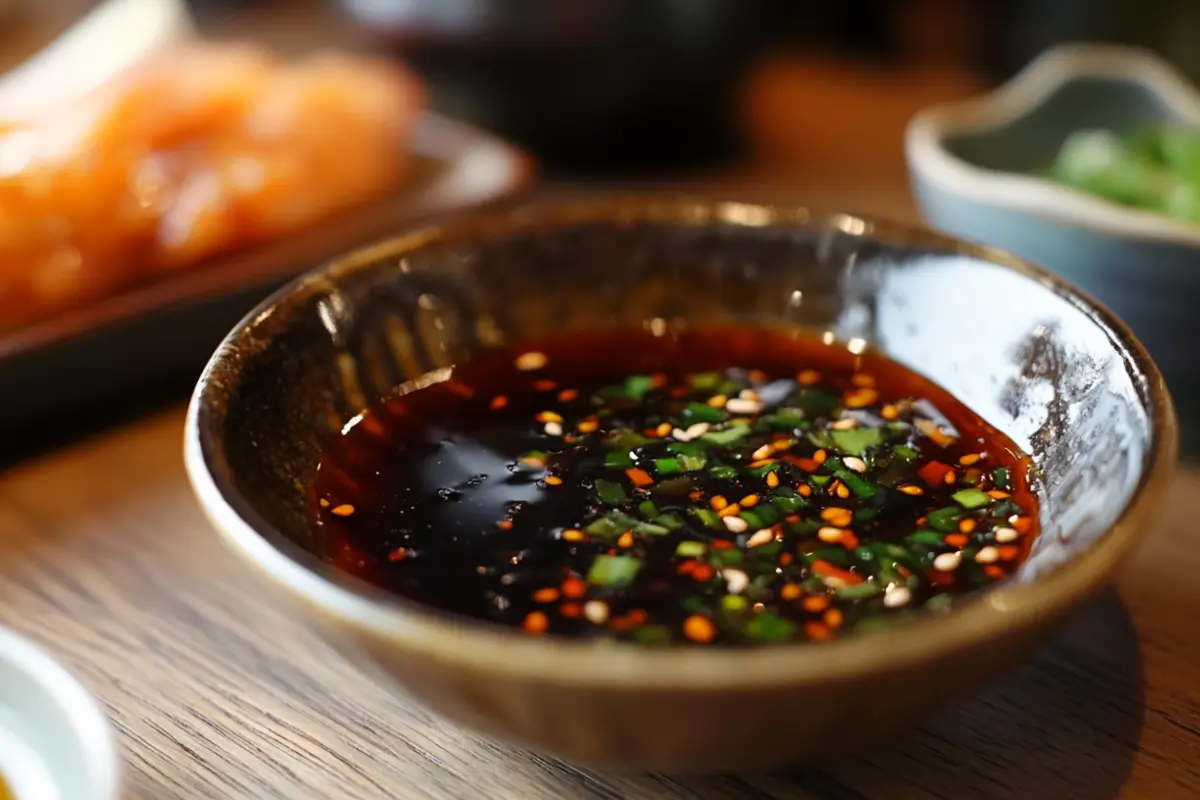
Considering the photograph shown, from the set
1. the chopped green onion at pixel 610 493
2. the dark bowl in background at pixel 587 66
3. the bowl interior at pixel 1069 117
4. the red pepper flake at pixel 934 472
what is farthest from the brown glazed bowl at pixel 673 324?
the dark bowl in background at pixel 587 66

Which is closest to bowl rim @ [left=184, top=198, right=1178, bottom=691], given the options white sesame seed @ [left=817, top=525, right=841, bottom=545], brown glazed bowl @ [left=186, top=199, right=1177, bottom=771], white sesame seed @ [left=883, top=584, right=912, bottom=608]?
brown glazed bowl @ [left=186, top=199, right=1177, bottom=771]

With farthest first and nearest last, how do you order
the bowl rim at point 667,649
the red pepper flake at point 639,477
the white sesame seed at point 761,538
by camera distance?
the red pepper flake at point 639,477
the white sesame seed at point 761,538
the bowl rim at point 667,649

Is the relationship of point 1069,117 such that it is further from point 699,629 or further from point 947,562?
point 699,629

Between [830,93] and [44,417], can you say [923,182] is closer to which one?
[44,417]

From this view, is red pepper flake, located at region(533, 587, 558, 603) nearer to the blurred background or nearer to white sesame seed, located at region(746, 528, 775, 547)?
white sesame seed, located at region(746, 528, 775, 547)

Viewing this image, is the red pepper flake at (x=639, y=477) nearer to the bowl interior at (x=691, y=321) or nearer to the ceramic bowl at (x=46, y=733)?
the bowl interior at (x=691, y=321)

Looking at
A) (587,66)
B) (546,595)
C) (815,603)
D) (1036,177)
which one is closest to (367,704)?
(546,595)
